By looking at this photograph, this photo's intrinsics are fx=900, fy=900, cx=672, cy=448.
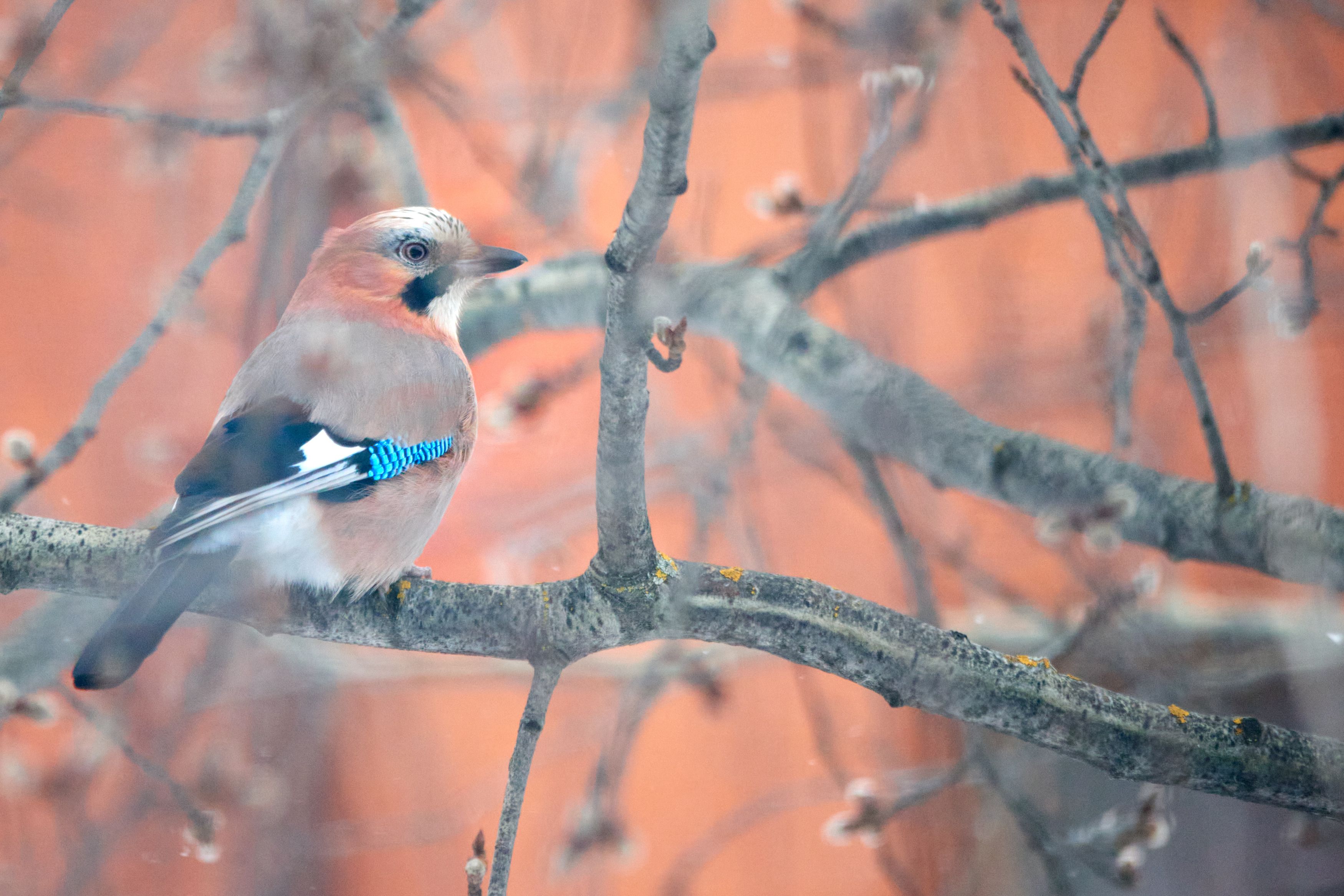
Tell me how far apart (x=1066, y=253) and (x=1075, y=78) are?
36cm

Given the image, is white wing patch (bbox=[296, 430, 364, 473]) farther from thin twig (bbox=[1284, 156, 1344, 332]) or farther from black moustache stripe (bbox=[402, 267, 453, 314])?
thin twig (bbox=[1284, 156, 1344, 332])

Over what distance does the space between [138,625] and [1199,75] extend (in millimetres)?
896

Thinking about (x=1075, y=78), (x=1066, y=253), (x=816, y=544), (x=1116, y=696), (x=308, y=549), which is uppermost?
(x=1066, y=253)

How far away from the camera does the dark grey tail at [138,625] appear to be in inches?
21.6

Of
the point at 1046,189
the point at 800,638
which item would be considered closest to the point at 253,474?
the point at 800,638

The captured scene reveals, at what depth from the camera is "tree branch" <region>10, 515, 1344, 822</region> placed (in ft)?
2.11

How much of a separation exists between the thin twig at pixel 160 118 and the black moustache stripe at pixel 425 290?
17 centimetres

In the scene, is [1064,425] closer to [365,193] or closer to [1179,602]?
[1179,602]

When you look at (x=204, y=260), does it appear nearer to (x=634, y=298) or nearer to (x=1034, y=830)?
(x=634, y=298)

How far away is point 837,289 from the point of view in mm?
985

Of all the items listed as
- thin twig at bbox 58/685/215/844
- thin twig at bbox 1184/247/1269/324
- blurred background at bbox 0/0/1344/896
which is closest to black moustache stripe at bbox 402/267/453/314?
blurred background at bbox 0/0/1344/896

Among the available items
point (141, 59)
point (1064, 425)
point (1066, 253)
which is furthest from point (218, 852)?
point (1066, 253)

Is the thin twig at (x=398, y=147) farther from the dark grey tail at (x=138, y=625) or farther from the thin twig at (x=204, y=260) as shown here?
the dark grey tail at (x=138, y=625)

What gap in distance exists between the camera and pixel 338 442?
26.5 inches
